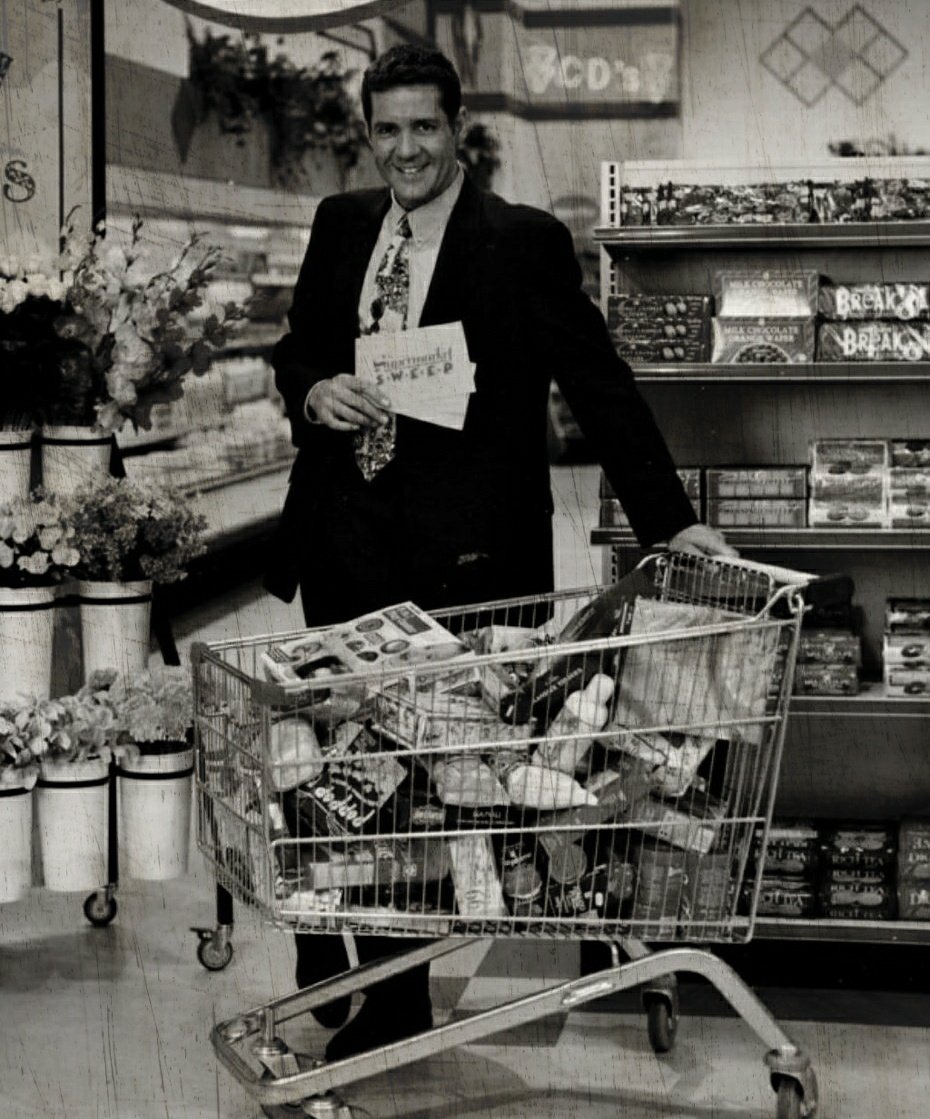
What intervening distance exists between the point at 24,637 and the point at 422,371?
113 centimetres

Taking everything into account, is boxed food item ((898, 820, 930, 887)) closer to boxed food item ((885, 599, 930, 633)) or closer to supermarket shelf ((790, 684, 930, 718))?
supermarket shelf ((790, 684, 930, 718))

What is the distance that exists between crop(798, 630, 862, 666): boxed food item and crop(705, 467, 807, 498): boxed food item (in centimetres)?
33

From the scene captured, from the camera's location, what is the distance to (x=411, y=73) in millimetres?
3275

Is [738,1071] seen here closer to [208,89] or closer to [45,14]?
[208,89]

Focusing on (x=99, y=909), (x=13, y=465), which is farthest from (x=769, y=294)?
(x=99, y=909)

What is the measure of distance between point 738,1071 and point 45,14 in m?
3.59

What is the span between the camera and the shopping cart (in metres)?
2.82

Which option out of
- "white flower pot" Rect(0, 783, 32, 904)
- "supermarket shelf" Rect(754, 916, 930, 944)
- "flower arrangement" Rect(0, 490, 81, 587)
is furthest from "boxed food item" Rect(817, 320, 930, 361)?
"white flower pot" Rect(0, 783, 32, 904)

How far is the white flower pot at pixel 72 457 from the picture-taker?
3.91 metres

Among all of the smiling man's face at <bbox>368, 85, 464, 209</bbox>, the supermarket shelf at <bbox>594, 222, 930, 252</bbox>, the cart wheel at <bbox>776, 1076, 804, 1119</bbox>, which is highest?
the smiling man's face at <bbox>368, 85, 464, 209</bbox>

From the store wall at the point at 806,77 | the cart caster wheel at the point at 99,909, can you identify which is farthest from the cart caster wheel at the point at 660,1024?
the store wall at the point at 806,77

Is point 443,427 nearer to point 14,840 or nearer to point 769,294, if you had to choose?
point 769,294

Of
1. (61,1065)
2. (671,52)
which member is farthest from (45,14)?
(61,1065)

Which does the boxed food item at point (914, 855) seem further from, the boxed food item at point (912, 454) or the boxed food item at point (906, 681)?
the boxed food item at point (912, 454)
